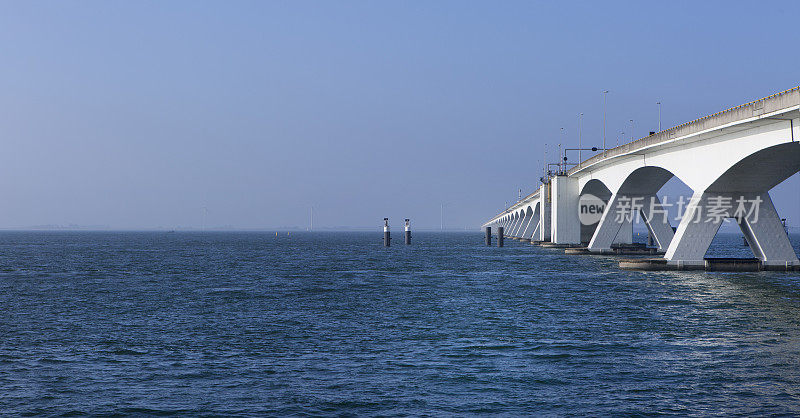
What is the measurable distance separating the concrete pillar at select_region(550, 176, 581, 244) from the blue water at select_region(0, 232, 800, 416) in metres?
53.9

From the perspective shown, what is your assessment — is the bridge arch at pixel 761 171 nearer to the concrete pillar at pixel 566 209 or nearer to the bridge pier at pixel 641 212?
the bridge pier at pixel 641 212

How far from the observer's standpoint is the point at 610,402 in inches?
610

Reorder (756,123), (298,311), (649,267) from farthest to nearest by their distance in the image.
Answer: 1. (649,267)
2. (756,123)
3. (298,311)

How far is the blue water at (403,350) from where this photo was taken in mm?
15758

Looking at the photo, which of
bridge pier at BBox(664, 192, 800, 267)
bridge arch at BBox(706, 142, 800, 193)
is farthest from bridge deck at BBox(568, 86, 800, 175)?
bridge pier at BBox(664, 192, 800, 267)

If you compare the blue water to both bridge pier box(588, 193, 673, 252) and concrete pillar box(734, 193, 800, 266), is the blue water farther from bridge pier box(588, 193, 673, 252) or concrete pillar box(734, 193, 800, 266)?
bridge pier box(588, 193, 673, 252)

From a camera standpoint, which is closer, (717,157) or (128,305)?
(128,305)

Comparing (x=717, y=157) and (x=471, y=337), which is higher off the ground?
(x=717, y=157)

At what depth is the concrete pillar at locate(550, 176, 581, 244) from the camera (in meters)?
97.3

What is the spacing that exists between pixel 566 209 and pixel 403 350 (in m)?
79.9

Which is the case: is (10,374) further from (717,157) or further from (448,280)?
(717,157)

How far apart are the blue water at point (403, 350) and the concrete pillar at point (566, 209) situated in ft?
177

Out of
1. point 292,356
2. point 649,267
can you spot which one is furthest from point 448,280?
point 292,356

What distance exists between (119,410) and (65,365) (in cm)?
579
